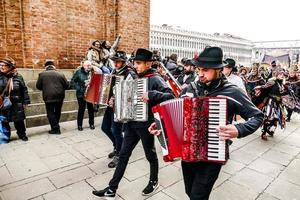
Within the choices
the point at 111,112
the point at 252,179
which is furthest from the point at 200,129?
the point at 111,112

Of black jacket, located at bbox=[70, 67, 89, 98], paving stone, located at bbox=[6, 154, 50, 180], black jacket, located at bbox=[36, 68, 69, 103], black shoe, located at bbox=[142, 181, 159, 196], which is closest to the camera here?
black shoe, located at bbox=[142, 181, 159, 196]

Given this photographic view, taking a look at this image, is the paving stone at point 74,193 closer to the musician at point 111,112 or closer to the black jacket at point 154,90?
the musician at point 111,112

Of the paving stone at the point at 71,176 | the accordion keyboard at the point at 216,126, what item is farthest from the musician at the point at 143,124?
the accordion keyboard at the point at 216,126

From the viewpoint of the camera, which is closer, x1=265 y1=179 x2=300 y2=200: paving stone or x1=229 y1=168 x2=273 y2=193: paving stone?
x1=265 y1=179 x2=300 y2=200: paving stone

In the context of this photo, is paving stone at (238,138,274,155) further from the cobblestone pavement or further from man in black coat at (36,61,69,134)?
man in black coat at (36,61,69,134)

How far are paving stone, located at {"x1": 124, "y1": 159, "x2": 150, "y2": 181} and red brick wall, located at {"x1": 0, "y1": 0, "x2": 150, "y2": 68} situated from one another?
529 cm

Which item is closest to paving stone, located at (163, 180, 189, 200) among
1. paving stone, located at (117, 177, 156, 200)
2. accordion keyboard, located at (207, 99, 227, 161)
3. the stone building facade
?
paving stone, located at (117, 177, 156, 200)

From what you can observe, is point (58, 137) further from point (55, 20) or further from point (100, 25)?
point (100, 25)

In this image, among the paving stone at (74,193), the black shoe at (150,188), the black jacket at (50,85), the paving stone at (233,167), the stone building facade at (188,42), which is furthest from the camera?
the stone building facade at (188,42)

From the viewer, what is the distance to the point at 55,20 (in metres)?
8.04

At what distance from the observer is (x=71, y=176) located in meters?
4.11

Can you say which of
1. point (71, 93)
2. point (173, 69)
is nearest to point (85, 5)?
point (71, 93)

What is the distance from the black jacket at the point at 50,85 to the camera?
6312 mm

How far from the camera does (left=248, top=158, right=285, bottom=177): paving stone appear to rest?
4.51 m
